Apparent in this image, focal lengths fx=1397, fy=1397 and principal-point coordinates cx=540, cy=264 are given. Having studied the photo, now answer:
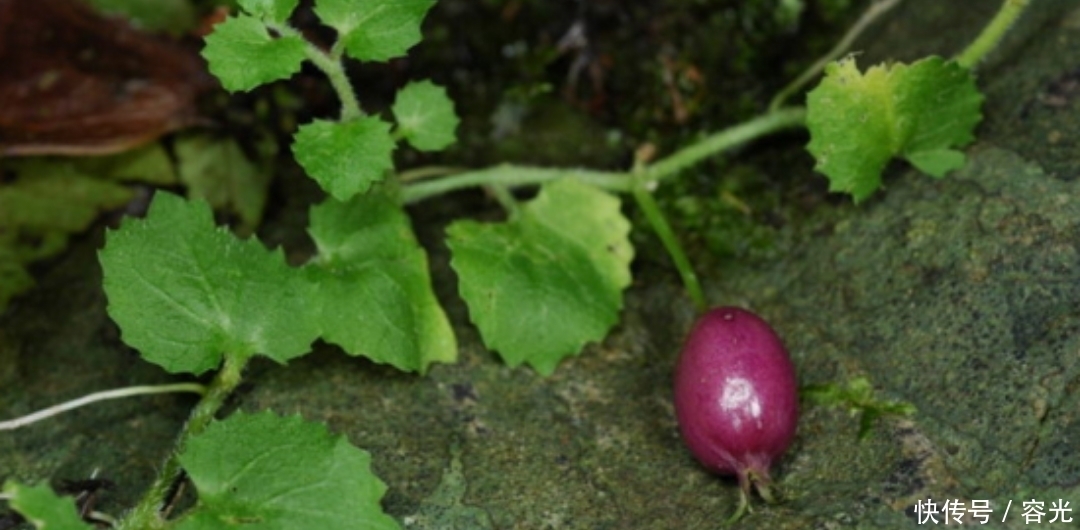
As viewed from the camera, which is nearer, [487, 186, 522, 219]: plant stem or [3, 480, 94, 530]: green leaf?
[3, 480, 94, 530]: green leaf

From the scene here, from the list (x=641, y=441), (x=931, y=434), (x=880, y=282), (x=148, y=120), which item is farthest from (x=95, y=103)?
(x=931, y=434)

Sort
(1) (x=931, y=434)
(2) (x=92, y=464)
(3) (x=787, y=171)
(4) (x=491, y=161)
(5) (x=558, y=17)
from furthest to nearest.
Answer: (5) (x=558, y=17) < (4) (x=491, y=161) < (3) (x=787, y=171) < (2) (x=92, y=464) < (1) (x=931, y=434)

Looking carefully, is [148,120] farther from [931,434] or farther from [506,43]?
[931,434]

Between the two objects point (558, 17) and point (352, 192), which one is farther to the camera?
point (558, 17)

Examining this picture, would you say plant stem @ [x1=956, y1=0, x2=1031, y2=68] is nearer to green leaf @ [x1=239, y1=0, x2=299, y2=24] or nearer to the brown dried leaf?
green leaf @ [x1=239, y1=0, x2=299, y2=24]

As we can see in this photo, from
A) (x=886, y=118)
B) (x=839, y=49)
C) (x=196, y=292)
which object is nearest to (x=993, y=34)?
(x=886, y=118)

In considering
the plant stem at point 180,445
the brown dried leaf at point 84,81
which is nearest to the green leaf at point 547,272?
the plant stem at point 180,445

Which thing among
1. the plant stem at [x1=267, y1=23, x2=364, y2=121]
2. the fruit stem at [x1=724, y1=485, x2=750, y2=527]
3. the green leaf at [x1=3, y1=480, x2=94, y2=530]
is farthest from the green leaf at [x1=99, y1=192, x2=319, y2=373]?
the fruit stem at [x1=724, y1=485, x2=750, y2=527]

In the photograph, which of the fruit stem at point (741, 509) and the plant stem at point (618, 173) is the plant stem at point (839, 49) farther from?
the fruit stem at point (741, 509)
